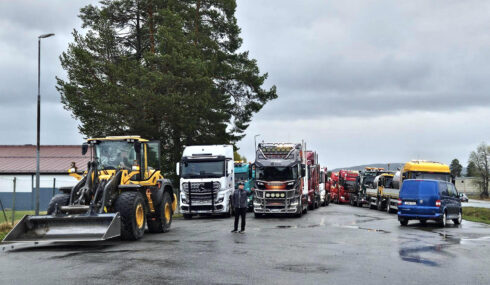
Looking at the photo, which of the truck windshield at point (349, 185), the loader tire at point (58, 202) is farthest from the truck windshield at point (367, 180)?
the loader tire at point (58, 202)

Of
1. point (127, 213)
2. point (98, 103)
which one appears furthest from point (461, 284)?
point (98, 103)

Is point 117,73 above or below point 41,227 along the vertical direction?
A: above

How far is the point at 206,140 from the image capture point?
133 ft

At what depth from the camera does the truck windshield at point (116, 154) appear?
19.2 m

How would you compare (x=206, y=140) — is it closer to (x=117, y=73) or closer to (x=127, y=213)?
(x=117, y=73)

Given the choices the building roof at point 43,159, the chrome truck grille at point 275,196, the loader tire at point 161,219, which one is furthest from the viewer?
the building roof at point 43,159

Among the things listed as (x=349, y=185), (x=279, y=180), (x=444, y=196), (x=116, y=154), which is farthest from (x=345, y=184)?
(x=116, y=154)

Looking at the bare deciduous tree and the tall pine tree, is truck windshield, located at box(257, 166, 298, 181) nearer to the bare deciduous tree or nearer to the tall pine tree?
the tall pine tree

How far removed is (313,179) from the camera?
39.8 metres

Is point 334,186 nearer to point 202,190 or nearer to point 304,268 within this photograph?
point 202,190

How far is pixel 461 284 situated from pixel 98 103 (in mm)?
27769

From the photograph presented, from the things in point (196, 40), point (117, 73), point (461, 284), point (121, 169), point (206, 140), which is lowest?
point (461, 284)

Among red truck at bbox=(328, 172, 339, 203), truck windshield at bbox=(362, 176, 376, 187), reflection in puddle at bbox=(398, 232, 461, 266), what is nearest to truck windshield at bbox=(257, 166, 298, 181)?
reflection in puddle at bbox=(398, 232, 461, 266)

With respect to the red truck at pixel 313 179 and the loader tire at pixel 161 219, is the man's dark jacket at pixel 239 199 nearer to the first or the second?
the loader tire at pixel 161 219
